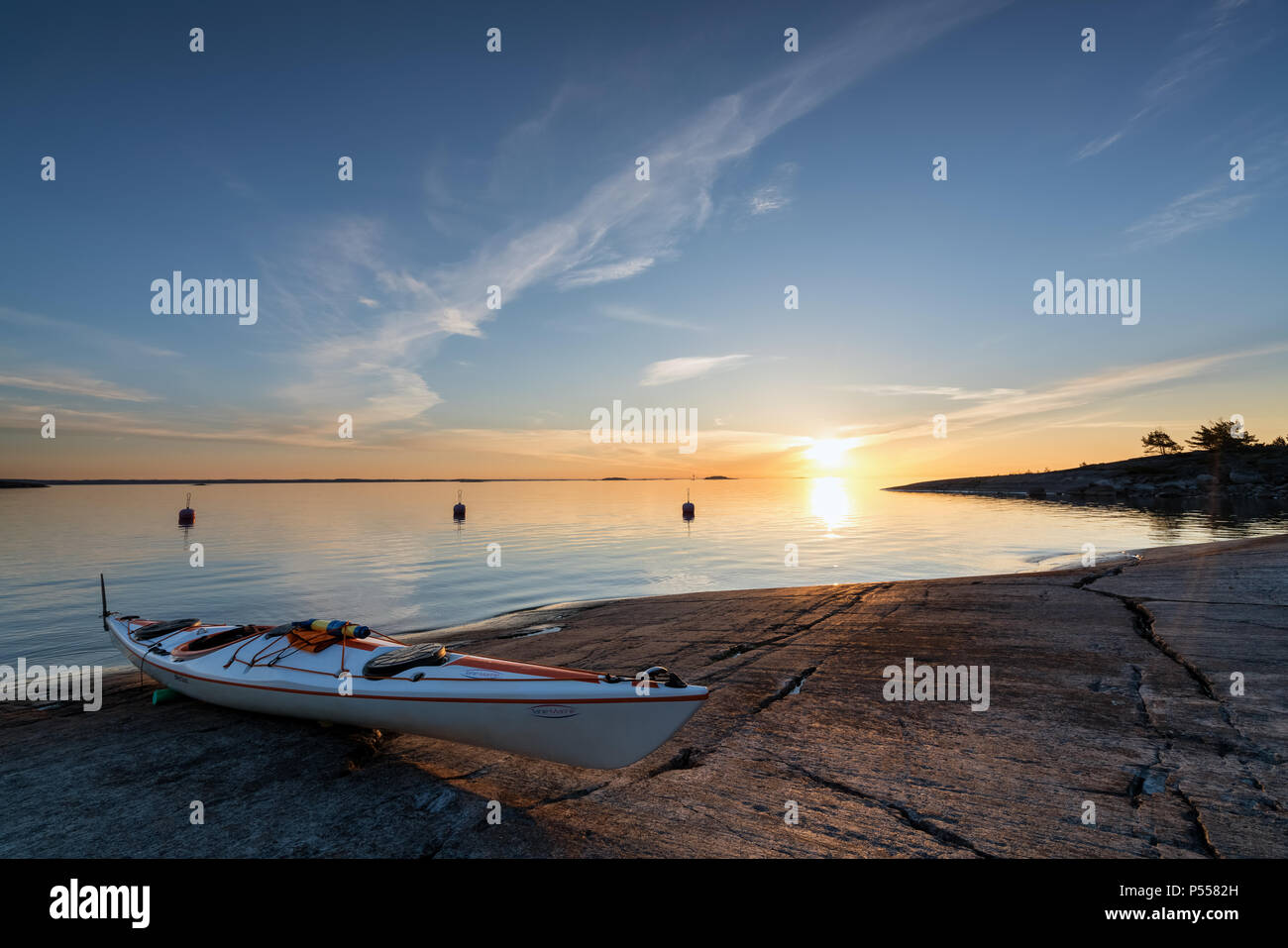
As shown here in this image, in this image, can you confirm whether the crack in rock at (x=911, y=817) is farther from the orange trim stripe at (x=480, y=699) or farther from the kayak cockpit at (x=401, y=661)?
the kayak cockpit at (x=401, y=661)

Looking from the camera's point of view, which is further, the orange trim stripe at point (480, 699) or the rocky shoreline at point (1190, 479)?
the rocky shoreline at point (1190, 479)

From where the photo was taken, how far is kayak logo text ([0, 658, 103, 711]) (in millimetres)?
9820

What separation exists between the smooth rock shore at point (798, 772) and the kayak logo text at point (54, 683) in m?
0.60

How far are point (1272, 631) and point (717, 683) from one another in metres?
8.49

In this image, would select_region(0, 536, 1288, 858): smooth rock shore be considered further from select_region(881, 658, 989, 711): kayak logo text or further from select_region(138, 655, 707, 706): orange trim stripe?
select_region(138, 655, 707, 706): orange trim stripe

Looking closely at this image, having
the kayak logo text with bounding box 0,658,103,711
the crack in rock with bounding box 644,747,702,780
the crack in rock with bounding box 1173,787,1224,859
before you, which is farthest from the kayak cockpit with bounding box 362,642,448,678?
the crack in rock with bounding box 1173,787,1224,859

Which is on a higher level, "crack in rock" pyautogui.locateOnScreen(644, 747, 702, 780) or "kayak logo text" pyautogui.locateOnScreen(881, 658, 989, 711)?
"kayak logo text" pyautogui.locateOnScreen(881, 658, 989, 711)

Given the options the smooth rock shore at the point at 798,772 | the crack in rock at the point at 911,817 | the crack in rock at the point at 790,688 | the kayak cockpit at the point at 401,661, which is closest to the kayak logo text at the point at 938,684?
the smooth rock shore at the point at 798,772

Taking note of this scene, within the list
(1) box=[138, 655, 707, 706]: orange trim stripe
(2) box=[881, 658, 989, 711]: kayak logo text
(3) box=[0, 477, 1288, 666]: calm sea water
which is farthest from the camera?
(3) box=[0, 477, 1288, 666]: calm sea water
